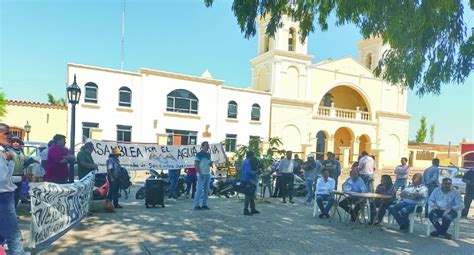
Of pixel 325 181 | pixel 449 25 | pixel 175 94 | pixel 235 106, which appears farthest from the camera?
pixel 235 106

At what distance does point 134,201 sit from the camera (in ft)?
34.2

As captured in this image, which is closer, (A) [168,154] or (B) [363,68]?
(A) [168,154]

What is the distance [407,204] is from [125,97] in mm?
20257

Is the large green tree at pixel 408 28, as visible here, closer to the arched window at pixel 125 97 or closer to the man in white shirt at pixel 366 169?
the man in white shirt at pixel 366 169

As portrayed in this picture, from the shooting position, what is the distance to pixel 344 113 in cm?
3328

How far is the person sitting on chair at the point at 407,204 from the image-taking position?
25.8ft

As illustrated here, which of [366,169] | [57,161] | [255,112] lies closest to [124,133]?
[255,112]

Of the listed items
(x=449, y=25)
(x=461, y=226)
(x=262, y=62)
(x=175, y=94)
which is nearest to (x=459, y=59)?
(x=449, y=25)

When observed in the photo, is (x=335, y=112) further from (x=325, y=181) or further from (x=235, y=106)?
(x=325, y=181)

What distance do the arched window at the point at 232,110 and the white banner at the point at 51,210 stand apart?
21.5m

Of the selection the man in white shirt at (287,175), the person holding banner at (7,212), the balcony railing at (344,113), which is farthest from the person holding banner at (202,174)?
the balcony railing at (344,113)

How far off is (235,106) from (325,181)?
63.4 ft

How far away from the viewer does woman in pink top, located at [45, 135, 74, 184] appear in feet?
24.3

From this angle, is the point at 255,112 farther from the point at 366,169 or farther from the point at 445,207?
the point at 445,207
